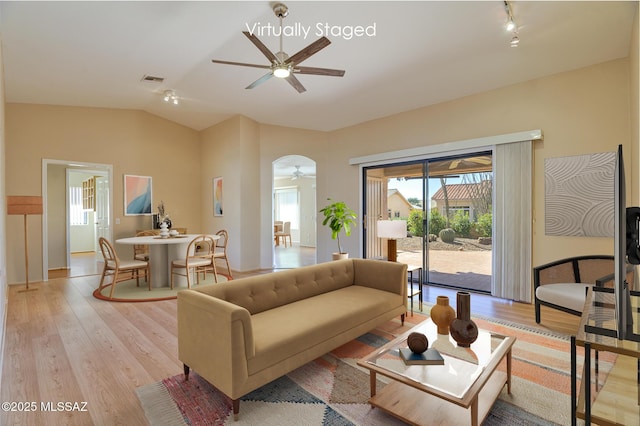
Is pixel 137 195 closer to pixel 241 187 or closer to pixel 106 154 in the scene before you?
pixel 106 154

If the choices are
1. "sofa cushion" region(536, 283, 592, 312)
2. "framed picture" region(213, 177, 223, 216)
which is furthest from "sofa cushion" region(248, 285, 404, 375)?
"framed picture" region(213, 177, 223, 216)

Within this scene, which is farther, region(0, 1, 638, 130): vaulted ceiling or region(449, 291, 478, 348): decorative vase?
region(0, 1, 638, 130): vaulted ceiling

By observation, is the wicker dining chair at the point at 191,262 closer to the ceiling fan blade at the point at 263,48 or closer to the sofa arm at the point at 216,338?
the sofa arm at the point at 216,338

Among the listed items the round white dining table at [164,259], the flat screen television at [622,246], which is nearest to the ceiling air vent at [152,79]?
the round white dining table at [164,259]

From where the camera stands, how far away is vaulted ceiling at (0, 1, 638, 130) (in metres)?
3.02

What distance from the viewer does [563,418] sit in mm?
1865

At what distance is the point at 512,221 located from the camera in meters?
4.26

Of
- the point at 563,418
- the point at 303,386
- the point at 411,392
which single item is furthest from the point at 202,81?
the point at 563,418

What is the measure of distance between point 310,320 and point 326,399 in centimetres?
54

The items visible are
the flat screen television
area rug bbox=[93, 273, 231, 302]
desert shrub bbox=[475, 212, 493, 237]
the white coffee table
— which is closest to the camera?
the flat screen television

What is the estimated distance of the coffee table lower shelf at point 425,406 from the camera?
5.82 ft

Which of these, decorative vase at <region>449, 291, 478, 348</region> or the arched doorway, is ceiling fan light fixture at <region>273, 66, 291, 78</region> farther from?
the arched doorway

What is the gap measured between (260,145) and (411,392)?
5.58 m

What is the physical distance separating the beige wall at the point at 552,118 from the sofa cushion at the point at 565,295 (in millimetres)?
834
